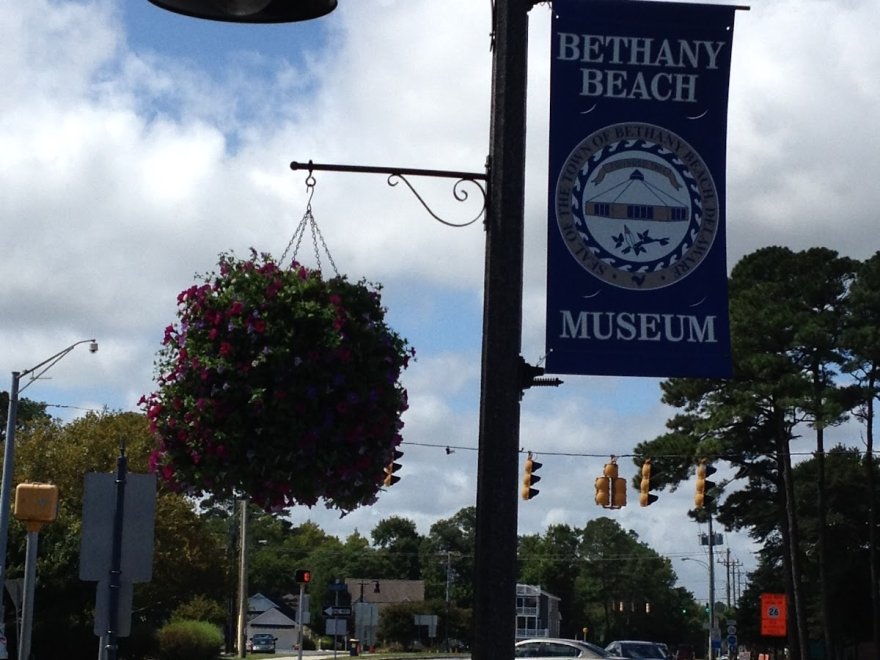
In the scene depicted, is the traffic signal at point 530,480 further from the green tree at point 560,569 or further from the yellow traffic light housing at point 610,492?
the green tree at point 560,569

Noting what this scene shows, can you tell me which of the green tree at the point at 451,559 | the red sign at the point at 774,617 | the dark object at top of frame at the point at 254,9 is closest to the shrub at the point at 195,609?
the red sign at the point at 774,617

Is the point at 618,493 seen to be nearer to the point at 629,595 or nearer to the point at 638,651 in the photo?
the point at 638,651

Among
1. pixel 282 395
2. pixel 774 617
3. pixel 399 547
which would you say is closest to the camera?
pixel 282 395

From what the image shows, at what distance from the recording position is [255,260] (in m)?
8.15

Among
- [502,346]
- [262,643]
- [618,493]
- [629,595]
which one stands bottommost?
[262,643]

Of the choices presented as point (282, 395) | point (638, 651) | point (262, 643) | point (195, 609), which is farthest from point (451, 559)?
point (282, 395)

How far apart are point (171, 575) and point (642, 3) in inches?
1782

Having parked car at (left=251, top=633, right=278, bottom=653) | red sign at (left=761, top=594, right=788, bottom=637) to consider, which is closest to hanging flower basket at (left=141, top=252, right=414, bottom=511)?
red sign at (left=761, top=594, right=788, bottom=637)

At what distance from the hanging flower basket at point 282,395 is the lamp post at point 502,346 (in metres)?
1.48

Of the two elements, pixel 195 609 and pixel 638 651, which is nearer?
pixel 638 651

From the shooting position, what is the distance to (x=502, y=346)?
20.6ft

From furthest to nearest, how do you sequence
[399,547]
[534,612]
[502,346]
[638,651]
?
1. [399,547]
2. [534,612]
3. [638,651]
4. [502,346]

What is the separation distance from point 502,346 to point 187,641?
45.3 m

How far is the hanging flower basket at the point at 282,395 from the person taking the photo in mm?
7516
